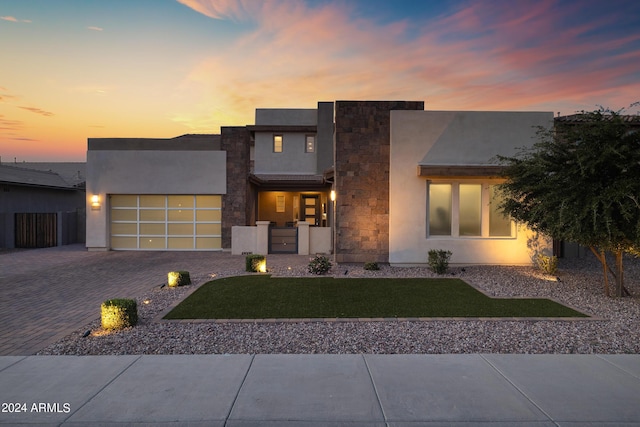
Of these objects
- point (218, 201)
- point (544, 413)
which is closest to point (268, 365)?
point (544, 413)

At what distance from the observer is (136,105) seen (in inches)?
742

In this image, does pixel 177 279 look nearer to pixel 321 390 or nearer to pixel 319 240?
pixel 321 390

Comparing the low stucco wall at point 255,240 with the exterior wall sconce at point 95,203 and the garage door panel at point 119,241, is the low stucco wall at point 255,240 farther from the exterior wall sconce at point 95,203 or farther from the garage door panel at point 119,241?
the exterior wall sconce at point 95,203

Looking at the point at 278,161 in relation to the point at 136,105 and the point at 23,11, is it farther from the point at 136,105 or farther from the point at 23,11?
the point at 23,11

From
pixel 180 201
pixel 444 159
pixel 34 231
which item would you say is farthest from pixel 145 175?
pixel 444 159

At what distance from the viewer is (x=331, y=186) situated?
18.8 metres

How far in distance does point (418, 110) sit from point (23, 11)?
45.8ft

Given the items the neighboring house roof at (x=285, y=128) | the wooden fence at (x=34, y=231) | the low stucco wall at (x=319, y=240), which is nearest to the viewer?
the low stucco wall at (x=319, y=240)

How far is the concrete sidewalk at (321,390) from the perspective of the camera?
10.9ft

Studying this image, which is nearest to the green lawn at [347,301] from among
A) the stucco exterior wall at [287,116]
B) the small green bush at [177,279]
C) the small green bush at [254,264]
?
the small green bush at [177,279]

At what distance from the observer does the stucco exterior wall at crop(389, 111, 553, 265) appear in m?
12.4

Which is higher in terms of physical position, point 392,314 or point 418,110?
point 418,110

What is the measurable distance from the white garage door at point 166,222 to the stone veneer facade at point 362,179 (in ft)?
25.5

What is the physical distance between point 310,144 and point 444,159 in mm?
11773
